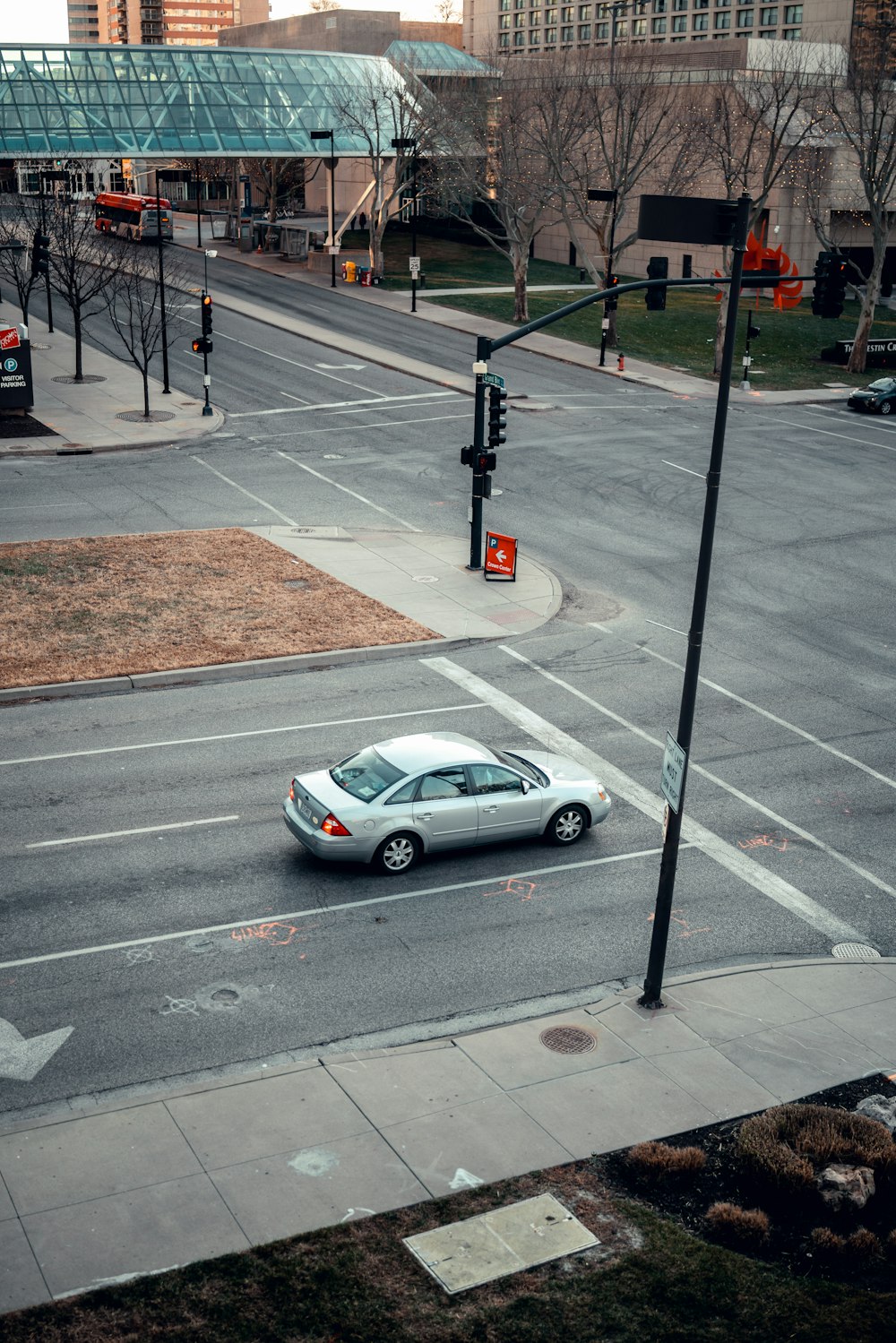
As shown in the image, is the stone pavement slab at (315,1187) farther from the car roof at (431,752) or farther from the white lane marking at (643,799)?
the white lane marking at (643,799)

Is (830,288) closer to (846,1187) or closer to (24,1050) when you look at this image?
(846,1187)

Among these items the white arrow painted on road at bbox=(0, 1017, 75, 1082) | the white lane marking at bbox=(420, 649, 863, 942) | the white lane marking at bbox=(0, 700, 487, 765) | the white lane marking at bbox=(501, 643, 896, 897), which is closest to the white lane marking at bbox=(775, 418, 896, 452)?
the white lane marking at bbox=(501, 643, 896, 897)

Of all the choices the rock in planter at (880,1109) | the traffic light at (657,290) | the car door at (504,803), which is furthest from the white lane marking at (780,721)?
the rock in planter at (880,1109)

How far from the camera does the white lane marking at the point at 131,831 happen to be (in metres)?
17.1

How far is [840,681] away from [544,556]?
31.2ft

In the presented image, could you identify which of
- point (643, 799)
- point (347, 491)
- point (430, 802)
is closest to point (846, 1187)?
point (430, 802)

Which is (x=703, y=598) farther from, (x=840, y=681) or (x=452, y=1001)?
(x=840, y=681)

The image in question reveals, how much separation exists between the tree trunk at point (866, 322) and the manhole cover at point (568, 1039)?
176 feet

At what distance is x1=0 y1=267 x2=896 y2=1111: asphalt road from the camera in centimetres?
1430

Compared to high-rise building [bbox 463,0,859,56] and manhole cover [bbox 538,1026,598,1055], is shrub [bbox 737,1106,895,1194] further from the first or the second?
high-rise building [bbox 463,0,859,56]

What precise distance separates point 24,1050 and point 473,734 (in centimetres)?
1001

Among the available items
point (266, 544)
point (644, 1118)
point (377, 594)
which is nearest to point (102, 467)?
point (266, 544)

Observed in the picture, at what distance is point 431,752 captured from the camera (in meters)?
17.5

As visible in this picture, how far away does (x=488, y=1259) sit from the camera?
10219mm
